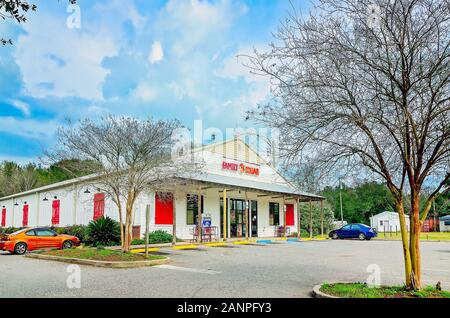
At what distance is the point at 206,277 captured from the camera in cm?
1216

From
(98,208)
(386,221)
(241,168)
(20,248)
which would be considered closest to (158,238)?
(98,208)

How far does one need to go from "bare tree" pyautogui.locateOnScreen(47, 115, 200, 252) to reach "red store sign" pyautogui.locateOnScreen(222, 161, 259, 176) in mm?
14599

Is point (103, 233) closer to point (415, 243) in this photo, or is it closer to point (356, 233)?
point (415, 243)

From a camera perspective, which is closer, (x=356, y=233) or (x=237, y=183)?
(x=237, y=183)

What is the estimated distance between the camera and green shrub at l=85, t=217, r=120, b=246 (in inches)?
880

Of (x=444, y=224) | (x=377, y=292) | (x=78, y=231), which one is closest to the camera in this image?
(x=377, y=292)

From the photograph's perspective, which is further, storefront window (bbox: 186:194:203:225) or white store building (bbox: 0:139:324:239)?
storefront window (bbox: 186:194:203:225)

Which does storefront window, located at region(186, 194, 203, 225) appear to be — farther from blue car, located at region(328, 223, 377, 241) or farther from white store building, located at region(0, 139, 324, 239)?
blue car, located at region(328, 223, 377, 241)

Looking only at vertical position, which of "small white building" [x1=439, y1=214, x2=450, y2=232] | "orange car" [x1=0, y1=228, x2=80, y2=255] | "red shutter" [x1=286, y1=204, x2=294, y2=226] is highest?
"red shutter" [x1=286, y1=204, x2=294, y2=226]

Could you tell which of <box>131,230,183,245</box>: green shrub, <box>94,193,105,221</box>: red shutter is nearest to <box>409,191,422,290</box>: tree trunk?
<box>131,230,183,245</box>: green shrub

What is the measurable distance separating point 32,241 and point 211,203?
1257cm

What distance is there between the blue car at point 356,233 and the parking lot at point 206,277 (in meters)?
18.0
